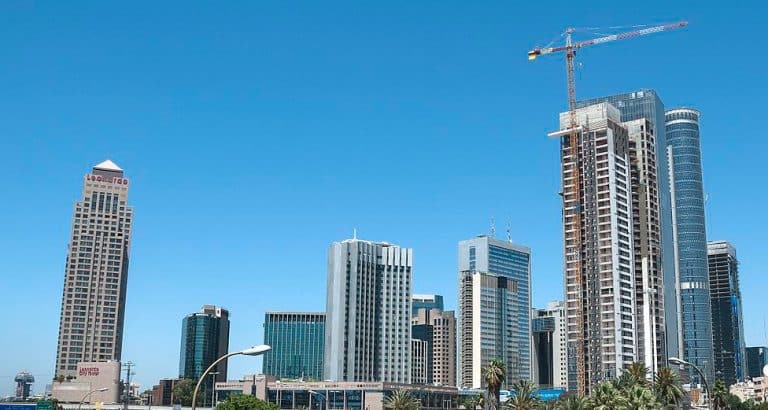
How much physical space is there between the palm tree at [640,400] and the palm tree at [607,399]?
70cm

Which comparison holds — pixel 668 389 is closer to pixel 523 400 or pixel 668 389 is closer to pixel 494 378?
pixel 523 400

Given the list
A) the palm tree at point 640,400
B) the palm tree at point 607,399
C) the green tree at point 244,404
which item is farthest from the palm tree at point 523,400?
the green tree at point 244,404

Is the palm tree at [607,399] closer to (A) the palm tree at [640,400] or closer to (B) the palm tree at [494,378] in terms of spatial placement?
(A) the palm tree at [640,400]

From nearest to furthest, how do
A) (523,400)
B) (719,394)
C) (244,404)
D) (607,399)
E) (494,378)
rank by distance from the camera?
(607,399) < (523,400) < (494,378) < (244,404) < (719,394)

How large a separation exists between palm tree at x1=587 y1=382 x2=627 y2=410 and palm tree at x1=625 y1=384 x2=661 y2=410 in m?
0.70

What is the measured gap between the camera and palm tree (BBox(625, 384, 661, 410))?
83.2 metres

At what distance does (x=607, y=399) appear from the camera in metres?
89.8

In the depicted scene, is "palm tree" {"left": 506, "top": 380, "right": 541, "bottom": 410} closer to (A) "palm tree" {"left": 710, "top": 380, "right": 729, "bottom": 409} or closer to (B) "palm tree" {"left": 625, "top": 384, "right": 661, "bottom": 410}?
(B) "palm tree" {"left": 625, "top": 384, "right": 661, "bottom": 410}

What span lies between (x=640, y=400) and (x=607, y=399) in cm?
656

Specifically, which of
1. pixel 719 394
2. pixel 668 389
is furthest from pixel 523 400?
pixel 719 394

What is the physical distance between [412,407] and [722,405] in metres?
53.0

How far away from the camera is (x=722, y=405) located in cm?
14562

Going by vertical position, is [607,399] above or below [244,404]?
above

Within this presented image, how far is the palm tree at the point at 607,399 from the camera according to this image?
8562cm
